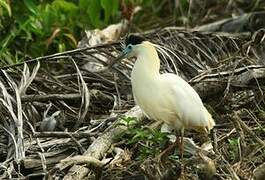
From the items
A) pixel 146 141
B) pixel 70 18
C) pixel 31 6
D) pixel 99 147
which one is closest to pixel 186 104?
pixel 146 141

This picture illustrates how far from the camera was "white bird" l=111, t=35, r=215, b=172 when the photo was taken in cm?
483

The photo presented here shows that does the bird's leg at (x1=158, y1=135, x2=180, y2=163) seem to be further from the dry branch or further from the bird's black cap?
the bird's black cap

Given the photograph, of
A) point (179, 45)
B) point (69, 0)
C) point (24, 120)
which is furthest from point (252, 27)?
point (24, 120)

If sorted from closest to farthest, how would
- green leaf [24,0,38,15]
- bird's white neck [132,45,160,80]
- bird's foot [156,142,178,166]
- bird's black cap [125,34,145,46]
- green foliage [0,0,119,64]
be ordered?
bird's foot [156,142,178,166] → bird's white neck [132,45,160,80] → bird's black cap [125,34,145,46] → green leaf [24,0,38,15] → green foliage [0,0,119,64]

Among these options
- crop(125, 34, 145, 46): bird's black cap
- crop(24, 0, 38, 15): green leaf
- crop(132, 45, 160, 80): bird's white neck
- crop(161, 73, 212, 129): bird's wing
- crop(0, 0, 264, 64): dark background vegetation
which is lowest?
crop(0, 0, 264, 64): dark background vegetation

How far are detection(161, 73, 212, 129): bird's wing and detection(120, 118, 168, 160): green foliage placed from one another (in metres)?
0.21

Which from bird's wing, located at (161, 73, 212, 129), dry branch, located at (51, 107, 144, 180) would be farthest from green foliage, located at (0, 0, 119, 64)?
bird's wing, located at (161, 73, 212, 129)

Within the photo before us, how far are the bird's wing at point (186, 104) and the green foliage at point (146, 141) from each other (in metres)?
0.21

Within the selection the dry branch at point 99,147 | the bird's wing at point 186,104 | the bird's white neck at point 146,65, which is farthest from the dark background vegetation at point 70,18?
the bird's wing at point 186,104

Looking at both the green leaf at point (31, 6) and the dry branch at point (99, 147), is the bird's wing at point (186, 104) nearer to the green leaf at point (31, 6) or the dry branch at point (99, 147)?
the dry branch at point (99, 147)

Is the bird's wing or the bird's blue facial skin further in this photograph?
the bird's blue facial skin

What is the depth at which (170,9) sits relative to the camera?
34.8 ft

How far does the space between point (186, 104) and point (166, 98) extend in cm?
12

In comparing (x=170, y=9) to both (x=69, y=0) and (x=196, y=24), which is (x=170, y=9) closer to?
(x=196, y=24)
